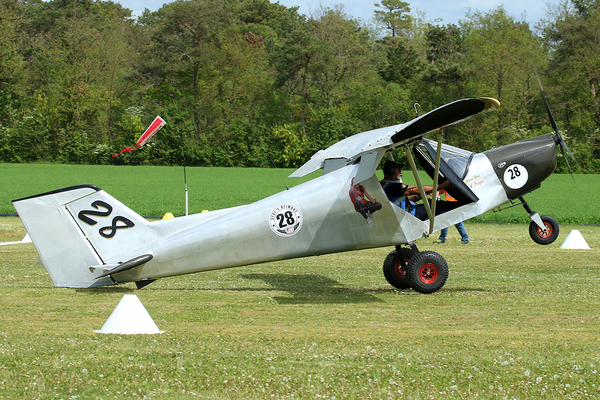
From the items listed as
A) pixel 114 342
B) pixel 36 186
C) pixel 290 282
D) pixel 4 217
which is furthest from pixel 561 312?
pixel 36 186

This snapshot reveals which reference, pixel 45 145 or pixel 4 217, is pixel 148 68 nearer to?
pixel 45 145

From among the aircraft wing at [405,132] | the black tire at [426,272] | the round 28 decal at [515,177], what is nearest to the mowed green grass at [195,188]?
the round 28 decal at [515,177]

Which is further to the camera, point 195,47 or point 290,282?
point 195,47

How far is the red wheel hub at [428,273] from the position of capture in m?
9.82

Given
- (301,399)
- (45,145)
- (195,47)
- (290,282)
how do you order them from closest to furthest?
(301,399), (290,282), (45,145), (195,47)

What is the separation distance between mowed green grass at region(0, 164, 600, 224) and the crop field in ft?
45.9

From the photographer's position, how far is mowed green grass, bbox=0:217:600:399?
5379 mm

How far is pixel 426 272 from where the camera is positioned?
32.4 ft

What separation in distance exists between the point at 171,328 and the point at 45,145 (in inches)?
2569

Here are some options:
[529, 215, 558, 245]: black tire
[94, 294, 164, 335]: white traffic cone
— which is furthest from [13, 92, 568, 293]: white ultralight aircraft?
[94, 294, 164, 335]: white traffic cone

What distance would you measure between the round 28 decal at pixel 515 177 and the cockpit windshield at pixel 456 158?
0.66m

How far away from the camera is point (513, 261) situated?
13.9 m

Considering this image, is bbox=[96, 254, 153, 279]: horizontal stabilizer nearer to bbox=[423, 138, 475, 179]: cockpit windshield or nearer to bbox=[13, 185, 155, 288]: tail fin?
bbox=[13, 185, 155, 288]: tail fin

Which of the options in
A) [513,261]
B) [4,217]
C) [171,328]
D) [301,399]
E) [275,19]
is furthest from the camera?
[275,19]
